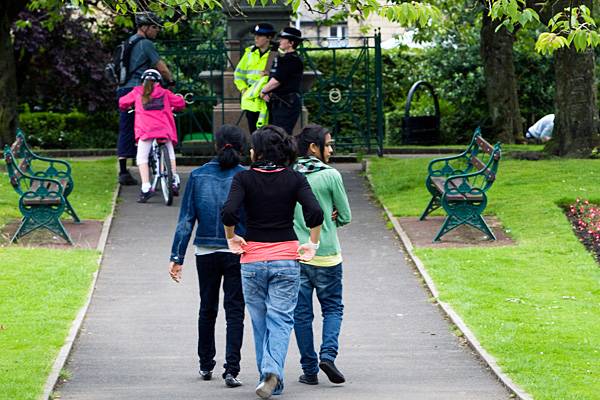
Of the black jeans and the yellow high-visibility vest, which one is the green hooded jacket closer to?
the black jeans

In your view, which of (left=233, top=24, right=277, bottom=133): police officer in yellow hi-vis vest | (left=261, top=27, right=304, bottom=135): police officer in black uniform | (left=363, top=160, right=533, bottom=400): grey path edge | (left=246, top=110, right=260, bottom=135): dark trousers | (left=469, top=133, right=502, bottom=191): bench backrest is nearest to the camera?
(left=363, top=160, right=533, bottom=400): grey path edge

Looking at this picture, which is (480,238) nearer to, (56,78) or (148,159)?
(148,159)

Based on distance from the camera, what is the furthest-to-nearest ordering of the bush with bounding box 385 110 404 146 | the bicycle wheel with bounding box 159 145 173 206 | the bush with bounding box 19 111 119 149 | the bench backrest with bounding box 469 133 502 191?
the bush with bounding box 385 110 404 146 → the bush with bounding box 19 111 119 149 → the bicycle wheel with bounding box 159 145 173 206 → the bench backrest with bounding box 469 133 502 191

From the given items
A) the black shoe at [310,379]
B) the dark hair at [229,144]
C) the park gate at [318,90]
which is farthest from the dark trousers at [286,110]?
the black shoe at [310,379]

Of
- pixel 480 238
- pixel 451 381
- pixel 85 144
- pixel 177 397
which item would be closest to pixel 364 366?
pixel 451 381

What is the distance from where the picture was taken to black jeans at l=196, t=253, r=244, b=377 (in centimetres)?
826

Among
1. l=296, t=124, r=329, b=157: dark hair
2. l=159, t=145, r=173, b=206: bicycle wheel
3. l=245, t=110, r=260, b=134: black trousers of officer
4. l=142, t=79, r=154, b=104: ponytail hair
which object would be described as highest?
l=296, t=124, r=329, b=157: dark hair

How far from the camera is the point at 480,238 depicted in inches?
541

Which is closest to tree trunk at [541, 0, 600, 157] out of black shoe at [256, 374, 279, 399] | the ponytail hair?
the ponytail hair

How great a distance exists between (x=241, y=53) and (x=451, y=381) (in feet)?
40.3

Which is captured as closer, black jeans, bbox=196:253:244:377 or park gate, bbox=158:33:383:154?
black jeans, bbox=196:253:244:377

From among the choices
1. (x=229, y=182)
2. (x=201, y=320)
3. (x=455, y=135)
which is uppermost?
(x=229, y=182)

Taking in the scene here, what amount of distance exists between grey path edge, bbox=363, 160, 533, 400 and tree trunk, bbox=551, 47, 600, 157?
515 centimetres

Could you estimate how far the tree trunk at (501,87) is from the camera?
2670 cm
